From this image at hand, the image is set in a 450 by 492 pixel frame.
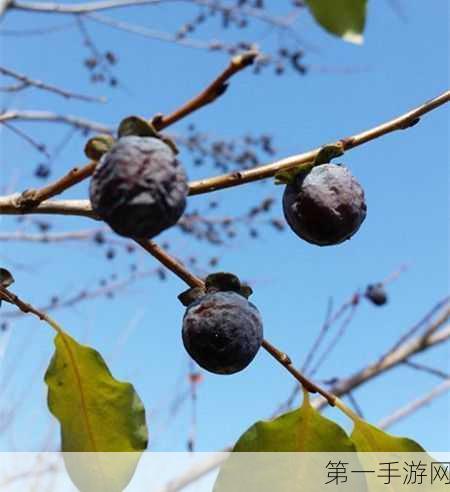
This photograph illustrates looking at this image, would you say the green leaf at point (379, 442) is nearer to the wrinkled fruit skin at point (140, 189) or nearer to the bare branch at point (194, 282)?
the bare branch at point (194, 282)

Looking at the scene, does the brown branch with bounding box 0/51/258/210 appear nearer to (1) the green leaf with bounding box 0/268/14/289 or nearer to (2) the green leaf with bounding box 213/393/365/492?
(1) the green leaf with bounding box 0/268/14/289

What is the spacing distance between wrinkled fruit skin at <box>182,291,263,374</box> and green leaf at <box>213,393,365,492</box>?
0.08 m

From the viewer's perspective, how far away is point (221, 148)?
12.6 ft

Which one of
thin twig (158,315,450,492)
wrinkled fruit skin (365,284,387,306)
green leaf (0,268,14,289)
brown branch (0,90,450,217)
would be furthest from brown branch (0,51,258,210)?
wrinkled fruit skin (365,284,387,306)

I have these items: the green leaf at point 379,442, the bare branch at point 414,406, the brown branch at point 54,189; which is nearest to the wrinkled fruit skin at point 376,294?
the bare branch at point 414,406

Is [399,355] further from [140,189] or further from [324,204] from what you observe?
[140,189]

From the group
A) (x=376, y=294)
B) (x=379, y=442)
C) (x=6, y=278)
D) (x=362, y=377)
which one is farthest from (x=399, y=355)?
(x=6, y=278)

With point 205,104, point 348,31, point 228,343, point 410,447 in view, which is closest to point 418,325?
point 410,447

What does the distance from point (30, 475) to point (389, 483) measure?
2.36 metres

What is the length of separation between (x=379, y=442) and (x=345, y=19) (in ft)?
1.48

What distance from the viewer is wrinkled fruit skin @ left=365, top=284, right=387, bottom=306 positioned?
2371mm

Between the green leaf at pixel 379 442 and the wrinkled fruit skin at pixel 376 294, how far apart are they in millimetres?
1578

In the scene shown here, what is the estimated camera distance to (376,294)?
7.83 feet

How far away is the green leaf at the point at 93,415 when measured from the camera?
77 cm
